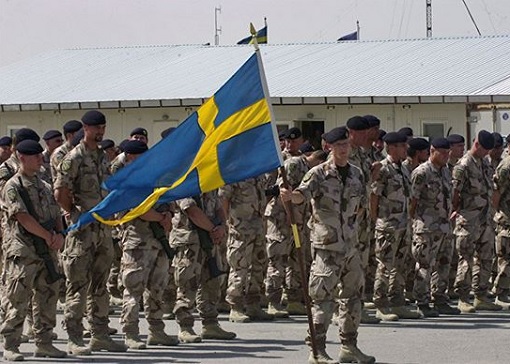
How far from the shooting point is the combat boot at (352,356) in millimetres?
12734

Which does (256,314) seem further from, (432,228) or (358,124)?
(358,124)

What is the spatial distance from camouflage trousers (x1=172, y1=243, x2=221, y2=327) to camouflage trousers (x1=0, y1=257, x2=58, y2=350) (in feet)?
5.07

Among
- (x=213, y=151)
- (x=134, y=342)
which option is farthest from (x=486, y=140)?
(x=213, y=151)

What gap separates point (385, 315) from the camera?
52.8 feet

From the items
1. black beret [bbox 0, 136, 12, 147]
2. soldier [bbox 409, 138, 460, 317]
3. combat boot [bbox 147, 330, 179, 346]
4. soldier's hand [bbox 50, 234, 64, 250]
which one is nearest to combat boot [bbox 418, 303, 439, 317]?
soldier [bbox 409, 138, 460, 317]

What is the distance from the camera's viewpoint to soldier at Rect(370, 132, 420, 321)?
16188 mm

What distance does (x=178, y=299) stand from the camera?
→ 14.5 metres

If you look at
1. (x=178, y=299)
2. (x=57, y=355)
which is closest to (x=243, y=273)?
(x=178, y=299)

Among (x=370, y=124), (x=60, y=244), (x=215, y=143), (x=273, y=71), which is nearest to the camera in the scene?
(x=215, y=143)

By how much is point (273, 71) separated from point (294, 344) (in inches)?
798

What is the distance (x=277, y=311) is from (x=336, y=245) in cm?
396

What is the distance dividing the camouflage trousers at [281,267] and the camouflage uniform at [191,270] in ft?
6.36

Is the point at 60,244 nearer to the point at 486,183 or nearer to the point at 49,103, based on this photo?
the point at 486,183

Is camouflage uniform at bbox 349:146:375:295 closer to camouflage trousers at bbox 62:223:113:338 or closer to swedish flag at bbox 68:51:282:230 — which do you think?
camouflage trousers at bbox 62:223:113:338
